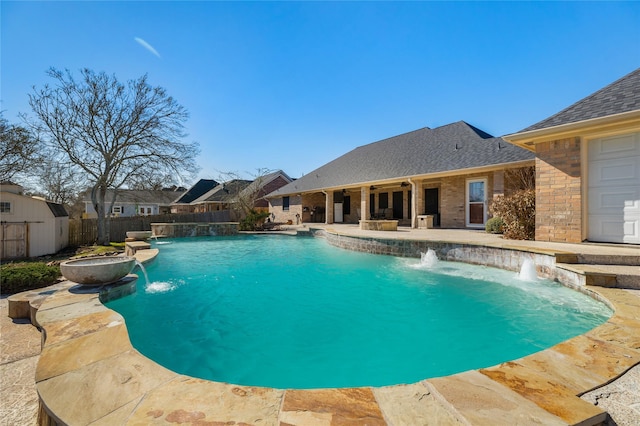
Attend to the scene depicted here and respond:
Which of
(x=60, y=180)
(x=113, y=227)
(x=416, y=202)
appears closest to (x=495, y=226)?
(x=416, y=202)

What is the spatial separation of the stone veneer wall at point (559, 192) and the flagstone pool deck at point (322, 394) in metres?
5.62

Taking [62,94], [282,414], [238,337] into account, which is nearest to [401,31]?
[238,337]

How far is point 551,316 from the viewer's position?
12.4ft

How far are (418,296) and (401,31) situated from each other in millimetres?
8017

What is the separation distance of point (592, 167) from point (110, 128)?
19987mm

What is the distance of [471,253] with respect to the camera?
7328mm

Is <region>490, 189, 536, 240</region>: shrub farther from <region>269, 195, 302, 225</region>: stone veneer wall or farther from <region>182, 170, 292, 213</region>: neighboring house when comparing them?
<region>182, 170, 292, 213</region>: neighboring house

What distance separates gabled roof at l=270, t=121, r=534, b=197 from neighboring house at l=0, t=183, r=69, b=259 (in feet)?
46.9

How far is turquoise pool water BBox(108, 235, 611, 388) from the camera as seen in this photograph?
2.85 m

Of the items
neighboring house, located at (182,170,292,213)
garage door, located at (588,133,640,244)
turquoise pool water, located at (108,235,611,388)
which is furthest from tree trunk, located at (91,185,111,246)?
garage door, located at (588,133,640,244)

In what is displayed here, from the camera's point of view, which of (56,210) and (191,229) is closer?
(56,210)

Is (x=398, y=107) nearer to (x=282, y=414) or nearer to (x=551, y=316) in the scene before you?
(x=551, y=316)

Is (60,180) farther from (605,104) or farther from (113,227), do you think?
(605,104)

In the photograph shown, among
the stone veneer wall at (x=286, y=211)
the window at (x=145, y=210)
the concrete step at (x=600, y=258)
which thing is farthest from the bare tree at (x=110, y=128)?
the window at (x=145, y=210)
